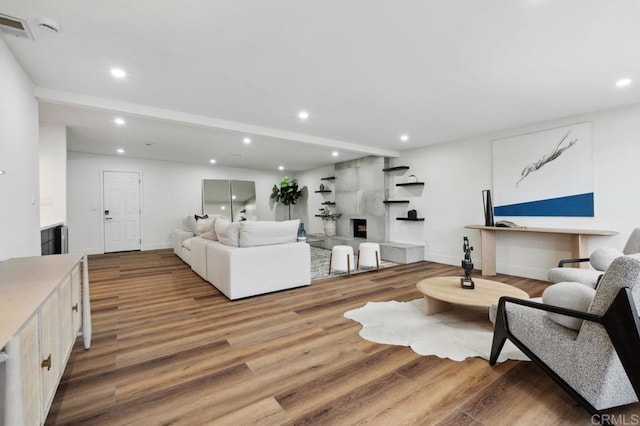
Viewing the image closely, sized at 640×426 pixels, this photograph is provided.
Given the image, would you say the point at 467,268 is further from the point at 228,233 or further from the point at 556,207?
Answer: the point at 228,233

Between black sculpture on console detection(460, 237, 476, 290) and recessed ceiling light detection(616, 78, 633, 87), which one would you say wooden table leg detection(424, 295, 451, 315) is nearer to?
black sculpture on console detection(460, 237, 476, 290)

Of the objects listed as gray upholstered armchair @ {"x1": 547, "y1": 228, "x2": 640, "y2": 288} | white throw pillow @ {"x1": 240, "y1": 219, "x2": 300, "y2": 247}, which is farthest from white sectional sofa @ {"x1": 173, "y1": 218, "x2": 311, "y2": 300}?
gray upholstered armchair @ {"x1": 547, "y1": 228, "x2": 640, "y2": 288}

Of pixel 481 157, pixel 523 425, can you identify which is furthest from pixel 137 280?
pixel 481 157

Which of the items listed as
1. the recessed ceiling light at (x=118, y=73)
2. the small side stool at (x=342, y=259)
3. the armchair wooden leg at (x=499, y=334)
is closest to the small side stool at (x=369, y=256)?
the small side stool at (x=342, y=259)

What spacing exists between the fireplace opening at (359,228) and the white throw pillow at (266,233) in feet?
11.8

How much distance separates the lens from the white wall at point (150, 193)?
6.52 metres

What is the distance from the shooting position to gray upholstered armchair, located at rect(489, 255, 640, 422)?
1.29 metres

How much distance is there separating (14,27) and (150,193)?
5938 mm

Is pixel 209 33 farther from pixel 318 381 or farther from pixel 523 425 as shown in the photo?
pixel 523 425

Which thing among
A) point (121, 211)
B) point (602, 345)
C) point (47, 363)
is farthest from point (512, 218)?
point (121, 211)

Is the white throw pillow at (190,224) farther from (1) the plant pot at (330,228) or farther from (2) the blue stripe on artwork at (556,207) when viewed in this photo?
(2) the blue stripe on artwork at (556,207)

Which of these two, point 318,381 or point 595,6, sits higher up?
point 595,6

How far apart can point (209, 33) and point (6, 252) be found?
234cm

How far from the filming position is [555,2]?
1.81m
